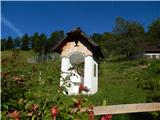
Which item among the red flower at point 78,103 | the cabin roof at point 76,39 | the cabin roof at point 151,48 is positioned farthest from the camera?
the cabin roof at point 151,48

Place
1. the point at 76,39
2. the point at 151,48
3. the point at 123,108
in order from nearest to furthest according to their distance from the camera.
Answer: the point at 123,108 → the point at 76,39 → the point at 151,48

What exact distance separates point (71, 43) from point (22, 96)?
16.8 m

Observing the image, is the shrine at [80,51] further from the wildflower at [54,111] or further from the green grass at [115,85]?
the wildflower at [54,111]

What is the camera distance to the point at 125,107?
564cm

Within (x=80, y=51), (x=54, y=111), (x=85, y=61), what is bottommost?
(x=54, y=111)

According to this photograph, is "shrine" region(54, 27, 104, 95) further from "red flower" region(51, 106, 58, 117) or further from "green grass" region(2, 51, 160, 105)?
"red flower" region(51, 106, 58, 117)

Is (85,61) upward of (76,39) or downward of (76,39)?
downward

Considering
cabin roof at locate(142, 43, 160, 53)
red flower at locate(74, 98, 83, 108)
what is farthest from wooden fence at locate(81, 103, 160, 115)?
cabin roof at locate(142, 43, 160, 53)

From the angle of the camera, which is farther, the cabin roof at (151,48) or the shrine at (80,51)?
the cabin roof at (151,48)

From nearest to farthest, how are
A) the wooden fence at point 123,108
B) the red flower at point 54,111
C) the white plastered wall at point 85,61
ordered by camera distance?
the red flower at point 54,111
the wooden fence at point 123,108
the white plastered wall at point 85,61

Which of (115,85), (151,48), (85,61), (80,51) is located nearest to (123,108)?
(85,61)

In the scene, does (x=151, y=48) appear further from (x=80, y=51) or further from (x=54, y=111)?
(x=54, y=111)

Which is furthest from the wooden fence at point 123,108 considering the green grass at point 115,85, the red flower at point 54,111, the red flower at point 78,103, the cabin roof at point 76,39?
the cabin roof at point 76,39

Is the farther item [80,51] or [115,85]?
[115,85]
